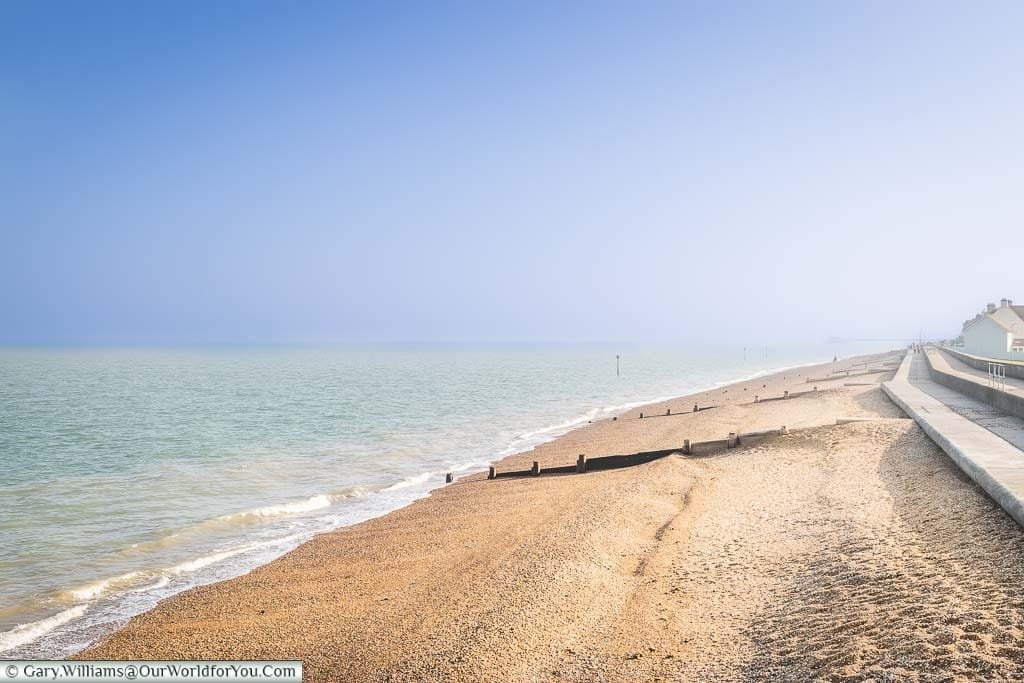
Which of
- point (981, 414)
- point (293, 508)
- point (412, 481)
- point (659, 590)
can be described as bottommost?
point (412, 481)

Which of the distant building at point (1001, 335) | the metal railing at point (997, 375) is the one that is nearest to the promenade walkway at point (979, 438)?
the metal railing at point (997, 375)

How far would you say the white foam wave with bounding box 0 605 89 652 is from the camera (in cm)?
950

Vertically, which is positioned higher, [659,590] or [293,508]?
[659,590]

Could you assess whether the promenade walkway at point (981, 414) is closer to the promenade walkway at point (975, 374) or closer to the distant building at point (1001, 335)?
the promenade walkway at point (975, 374)

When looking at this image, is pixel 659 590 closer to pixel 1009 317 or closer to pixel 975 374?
pixel 975 374

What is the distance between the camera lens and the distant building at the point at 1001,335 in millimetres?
53219

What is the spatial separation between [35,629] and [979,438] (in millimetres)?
18276

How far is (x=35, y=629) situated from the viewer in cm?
996

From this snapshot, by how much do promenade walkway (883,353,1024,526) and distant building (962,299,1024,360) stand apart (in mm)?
34986

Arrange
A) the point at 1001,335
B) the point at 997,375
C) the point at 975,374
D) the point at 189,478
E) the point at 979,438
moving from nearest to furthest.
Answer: the point at 979,438 → the point at 189,478 → the point at 997,375 → the point at 975,374 → the point at 1001,335

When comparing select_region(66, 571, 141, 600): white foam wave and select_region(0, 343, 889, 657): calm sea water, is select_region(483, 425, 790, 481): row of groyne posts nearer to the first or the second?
select_region(0, 343, 889, 657): calm sea water

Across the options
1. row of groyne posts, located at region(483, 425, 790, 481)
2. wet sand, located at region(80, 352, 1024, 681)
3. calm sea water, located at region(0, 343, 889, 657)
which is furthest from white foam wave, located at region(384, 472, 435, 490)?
wet sand, located at region(80, 352, 1024, 681)

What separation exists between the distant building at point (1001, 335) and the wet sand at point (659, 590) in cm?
4930

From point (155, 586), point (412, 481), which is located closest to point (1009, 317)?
point (412, 481)
